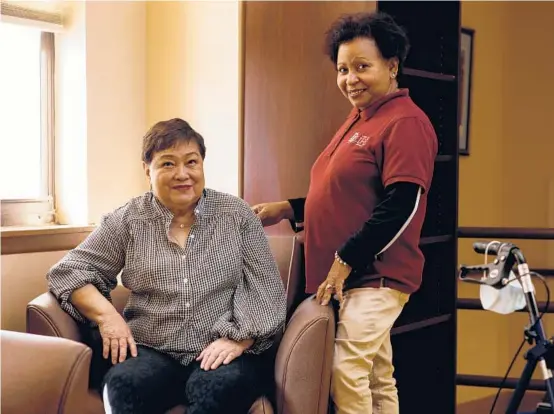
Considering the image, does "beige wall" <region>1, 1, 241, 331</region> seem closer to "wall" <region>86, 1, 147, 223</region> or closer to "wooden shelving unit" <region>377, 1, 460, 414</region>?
"wall" <region>86, 1, 147, 223</region>

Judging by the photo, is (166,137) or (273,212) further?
(273,212)

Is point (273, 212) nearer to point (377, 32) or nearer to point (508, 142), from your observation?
point (377, 32)

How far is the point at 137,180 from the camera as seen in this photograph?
11.1 ft

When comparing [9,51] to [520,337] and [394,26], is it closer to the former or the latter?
[394,26]

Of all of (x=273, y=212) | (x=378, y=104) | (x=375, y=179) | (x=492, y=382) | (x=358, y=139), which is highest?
(x=378, y=104)

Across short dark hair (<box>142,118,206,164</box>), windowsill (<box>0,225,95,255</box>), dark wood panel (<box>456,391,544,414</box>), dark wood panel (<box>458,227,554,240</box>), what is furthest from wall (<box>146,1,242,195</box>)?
dark wood panel (<box>456,391,544,414</box>)

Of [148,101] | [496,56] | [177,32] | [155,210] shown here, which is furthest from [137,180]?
[496,56]

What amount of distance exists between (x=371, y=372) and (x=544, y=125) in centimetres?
212

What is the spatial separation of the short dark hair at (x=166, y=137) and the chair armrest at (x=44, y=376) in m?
0.66

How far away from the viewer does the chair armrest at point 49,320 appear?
2250 millimetres

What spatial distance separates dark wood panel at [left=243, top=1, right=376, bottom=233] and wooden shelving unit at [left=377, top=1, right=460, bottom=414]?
0.33 meters

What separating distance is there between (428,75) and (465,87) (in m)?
1.11

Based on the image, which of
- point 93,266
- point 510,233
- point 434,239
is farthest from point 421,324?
point 93,266

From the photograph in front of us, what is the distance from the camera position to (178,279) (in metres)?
2.33
